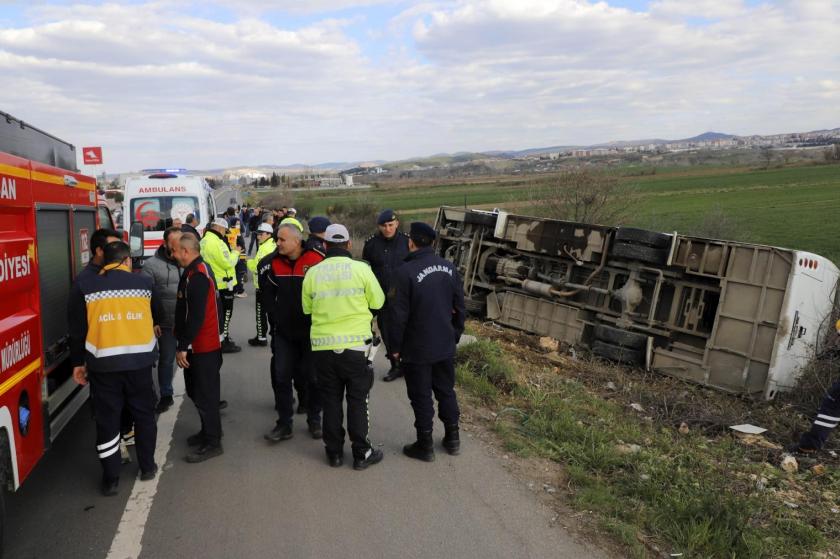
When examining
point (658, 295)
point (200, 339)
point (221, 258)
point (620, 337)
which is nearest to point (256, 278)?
point (221, 258)

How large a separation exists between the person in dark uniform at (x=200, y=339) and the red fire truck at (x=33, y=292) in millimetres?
841

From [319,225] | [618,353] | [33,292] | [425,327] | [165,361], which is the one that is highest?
[319,225]

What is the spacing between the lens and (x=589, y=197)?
17.2 metres

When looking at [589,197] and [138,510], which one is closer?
[138,510]

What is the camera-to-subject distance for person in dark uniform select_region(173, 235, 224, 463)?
477 cm

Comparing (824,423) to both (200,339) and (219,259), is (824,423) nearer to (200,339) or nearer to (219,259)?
(200,339)

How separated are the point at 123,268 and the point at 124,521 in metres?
1.67

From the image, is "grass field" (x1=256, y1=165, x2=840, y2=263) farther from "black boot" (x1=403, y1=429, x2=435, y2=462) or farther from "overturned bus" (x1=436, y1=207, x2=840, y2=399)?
"black boot" (x1=403, y1=429, x2=435, y2=462)

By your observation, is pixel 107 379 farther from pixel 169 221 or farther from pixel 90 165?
pixel 90 165

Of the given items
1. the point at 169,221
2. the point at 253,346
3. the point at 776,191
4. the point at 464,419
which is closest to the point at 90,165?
the point at 169,221

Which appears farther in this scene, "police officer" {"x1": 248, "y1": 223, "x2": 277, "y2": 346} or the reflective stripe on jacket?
"police officer" {"x1": 248, "y1": 223, "x2": 277, "y2": 346}

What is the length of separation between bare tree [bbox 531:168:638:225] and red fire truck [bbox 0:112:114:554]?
14.2 metres

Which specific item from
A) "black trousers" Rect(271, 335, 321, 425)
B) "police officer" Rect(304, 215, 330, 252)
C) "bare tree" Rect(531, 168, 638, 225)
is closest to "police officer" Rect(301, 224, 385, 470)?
"black trousers" Rect(271, 335, 321, 425)

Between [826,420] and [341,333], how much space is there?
13.5 ft
